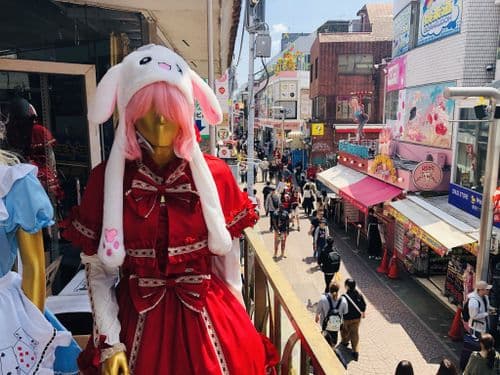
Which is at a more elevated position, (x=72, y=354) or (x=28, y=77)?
(x=28, y=77)

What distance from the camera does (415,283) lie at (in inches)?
444

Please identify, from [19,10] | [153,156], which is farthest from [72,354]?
[19,10]

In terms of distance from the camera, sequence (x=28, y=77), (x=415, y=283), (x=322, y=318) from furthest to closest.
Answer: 1. (x=415, y=283)
2. (x=322, y=318)
3. (x=28, y=77)

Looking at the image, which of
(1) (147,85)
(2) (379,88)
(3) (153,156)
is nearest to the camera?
(1) (147,85)

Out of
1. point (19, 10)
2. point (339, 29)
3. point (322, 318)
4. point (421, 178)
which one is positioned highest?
point (339, 29)

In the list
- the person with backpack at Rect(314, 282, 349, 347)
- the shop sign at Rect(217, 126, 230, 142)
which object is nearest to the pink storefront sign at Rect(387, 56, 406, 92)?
the shop sign at Rect(217, 126, 230, 142)

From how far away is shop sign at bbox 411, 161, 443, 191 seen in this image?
11508 millimetres

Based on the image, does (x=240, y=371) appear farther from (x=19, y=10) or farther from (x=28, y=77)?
(x=19, y=10)

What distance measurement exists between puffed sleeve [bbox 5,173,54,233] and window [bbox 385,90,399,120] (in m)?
16.3

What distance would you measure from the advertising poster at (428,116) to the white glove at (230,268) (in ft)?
36.7

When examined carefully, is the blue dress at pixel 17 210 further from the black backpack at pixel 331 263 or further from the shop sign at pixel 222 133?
the shop sign at pixel 222 133

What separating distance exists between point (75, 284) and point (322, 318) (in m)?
4.64

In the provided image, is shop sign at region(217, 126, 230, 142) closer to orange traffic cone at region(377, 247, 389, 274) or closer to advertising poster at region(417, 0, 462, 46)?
orange traffic cone at region(377, 247, 389, 274)

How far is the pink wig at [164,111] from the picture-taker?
5.84 ft
